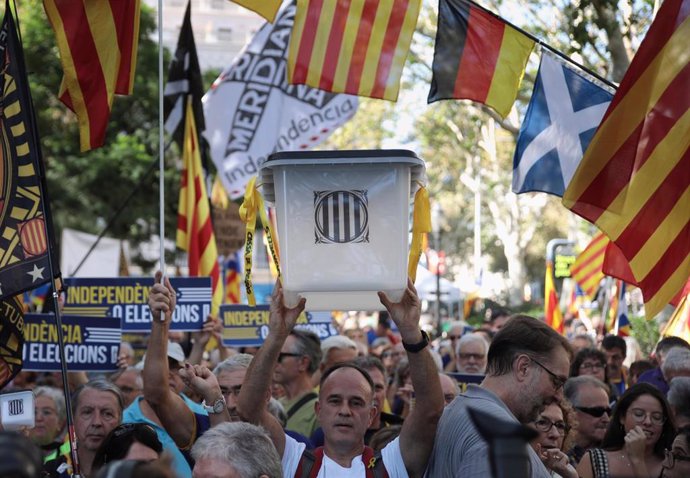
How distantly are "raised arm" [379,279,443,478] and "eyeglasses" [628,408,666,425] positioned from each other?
232 cm

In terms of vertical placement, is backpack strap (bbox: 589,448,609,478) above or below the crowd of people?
below

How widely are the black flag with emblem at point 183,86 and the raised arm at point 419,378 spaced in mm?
6738

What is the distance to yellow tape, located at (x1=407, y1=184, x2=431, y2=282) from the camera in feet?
15.6

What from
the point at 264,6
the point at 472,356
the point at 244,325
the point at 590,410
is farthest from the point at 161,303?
the point at 244,325

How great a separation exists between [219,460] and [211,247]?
23.1 feet

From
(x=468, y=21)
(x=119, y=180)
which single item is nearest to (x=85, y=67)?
(x=468, y=21)

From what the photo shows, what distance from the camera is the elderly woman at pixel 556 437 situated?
527 centimetres

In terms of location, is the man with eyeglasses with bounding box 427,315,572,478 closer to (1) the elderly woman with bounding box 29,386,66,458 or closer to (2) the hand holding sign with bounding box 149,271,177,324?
(2) the hand holding sign with bounding box 149,271,177,324

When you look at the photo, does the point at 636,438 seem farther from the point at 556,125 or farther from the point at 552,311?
the point at 552,311

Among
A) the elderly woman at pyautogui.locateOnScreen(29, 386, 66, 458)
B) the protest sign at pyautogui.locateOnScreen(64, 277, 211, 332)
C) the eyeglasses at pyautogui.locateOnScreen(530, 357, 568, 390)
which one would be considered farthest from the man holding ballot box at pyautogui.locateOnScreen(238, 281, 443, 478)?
the protest sign at pyautogui.locateOnScreen(64, 277, 211, 332)

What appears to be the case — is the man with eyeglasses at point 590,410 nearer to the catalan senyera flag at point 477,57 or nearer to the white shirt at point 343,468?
the catalan senyera flag at point 477,57

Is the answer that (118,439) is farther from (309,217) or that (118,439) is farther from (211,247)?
(211,247)

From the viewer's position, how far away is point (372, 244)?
13.9 feet

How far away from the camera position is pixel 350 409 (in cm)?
476
